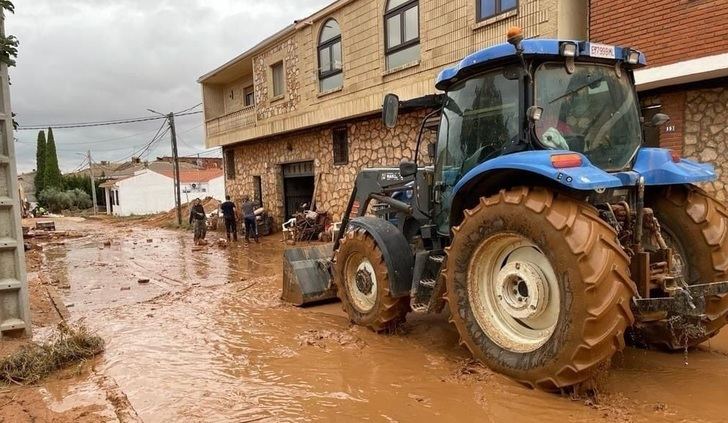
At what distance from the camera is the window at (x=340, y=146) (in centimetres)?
1540

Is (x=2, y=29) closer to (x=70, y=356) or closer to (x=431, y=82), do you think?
(x=70, y=356)

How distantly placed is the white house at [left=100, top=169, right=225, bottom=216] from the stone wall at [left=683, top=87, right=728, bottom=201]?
138ft

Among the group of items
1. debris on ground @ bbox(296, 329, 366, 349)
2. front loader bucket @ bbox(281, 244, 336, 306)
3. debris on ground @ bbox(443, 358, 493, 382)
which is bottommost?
debris on ground @ bbox(296, 329, 366, 349)

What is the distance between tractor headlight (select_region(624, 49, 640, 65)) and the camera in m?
4.36

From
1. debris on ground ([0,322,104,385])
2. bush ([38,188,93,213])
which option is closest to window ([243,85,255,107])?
debris on ground ([0,322,104,385])

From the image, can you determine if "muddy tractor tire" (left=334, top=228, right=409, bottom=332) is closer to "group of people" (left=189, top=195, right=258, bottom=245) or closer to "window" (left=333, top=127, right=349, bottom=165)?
"window" (left=333, top=127, right=349, bottom=165)

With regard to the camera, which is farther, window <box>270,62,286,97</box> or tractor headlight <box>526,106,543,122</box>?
window <box>270,62,286,97</box>

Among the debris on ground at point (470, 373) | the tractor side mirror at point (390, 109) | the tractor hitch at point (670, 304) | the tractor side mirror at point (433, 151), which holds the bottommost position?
the debris on ground at point (470, 373)

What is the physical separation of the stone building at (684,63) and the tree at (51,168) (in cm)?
5890

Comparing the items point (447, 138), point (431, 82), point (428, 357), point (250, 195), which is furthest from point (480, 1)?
point (250, 195)

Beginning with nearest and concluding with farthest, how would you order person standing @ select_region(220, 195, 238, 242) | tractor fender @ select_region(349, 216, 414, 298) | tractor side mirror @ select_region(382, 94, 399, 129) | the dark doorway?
tractor side mirror @ select_region(382, 94, 399, 129) → tractor fender @ select_region(349, 216, 414, 298) → person standing @ select_region(220, 195, 238, 242) → the dark doorway

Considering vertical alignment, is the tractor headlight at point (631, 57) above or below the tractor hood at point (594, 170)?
above

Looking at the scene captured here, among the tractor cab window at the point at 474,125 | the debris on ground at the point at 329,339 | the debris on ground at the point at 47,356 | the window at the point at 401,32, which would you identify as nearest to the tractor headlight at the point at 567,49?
the tractor cab window at the point at 474,125

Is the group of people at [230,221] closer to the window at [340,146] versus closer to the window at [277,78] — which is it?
the window at [340,146]
